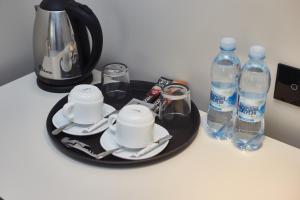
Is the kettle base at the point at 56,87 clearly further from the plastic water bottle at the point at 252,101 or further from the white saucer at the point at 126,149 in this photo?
the plastic water bottle at the point at 252,101

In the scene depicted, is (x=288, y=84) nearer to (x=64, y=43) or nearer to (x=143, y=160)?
(x=143, y=160)

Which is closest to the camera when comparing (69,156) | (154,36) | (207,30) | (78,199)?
(78,199)

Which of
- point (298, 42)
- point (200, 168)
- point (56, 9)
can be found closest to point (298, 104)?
point (298, 42)

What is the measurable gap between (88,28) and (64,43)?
10cm

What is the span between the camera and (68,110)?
40.1 inches

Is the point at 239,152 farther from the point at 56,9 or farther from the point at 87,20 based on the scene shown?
the point at 56,9

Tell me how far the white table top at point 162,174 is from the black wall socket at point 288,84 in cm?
11

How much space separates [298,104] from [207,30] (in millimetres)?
302

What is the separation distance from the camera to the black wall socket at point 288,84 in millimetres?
969

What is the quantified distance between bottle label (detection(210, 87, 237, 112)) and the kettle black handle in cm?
37

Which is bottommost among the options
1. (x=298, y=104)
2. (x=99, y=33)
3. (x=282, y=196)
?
(x=282, y=196)

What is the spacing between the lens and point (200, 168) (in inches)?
37.0

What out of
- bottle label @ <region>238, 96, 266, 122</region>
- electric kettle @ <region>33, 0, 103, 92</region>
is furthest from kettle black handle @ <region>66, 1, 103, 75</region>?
bottle label @ <region>238, 96, 266, 122</region>

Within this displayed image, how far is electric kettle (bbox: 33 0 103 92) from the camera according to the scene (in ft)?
3.72
